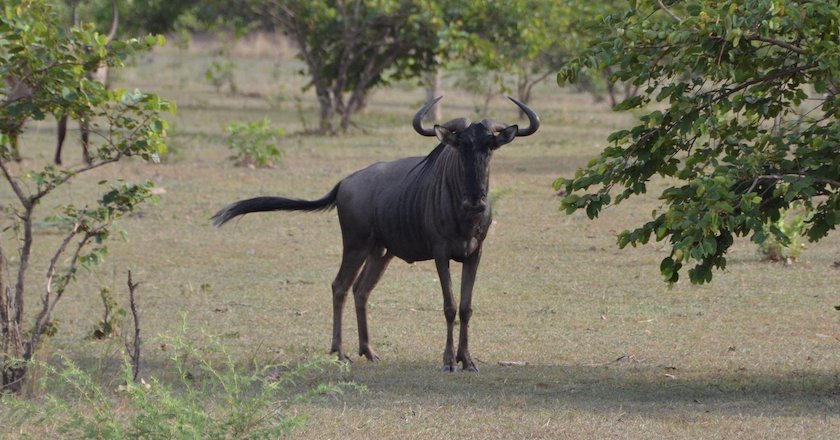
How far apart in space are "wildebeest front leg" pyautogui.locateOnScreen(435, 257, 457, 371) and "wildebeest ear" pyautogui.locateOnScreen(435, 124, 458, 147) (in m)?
0.82

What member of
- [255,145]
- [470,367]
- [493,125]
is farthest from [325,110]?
[493,125]

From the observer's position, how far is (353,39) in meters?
23.7

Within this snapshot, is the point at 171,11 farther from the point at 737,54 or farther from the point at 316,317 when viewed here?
the point at 737,54

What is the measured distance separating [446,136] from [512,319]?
271 centimetres

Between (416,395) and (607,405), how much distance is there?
111cm

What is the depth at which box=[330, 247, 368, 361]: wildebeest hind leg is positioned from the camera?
895 centimetres

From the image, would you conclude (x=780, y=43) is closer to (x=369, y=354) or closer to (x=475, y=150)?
(x=475, y=150)

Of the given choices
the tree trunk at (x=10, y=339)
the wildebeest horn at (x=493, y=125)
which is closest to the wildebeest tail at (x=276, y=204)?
the wildebeest horn at (x=493, y=125)

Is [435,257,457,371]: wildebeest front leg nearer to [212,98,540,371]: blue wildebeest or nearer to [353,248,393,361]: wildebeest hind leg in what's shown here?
[212,98,540,371]: blue wildebeest

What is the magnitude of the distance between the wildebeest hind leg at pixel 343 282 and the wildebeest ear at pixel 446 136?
4.32ft

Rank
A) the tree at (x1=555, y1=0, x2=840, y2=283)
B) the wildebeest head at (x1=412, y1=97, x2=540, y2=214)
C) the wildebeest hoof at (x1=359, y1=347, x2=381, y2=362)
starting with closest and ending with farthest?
the tree at (x1=555, y1=0, x2=840, y2=283) → the wildebeest head at (x1=412, y1=97, x2=540, y2=214) → the wildebeest hoof at (x1=359, y1=347, x2=381, y2=362)

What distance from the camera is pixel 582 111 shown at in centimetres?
3131

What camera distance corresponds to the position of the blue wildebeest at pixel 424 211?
7.92 meters

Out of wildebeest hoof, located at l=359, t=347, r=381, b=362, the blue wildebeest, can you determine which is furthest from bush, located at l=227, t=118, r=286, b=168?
wildebeest hoof, located at l=359, t=347, r=381, b=362
